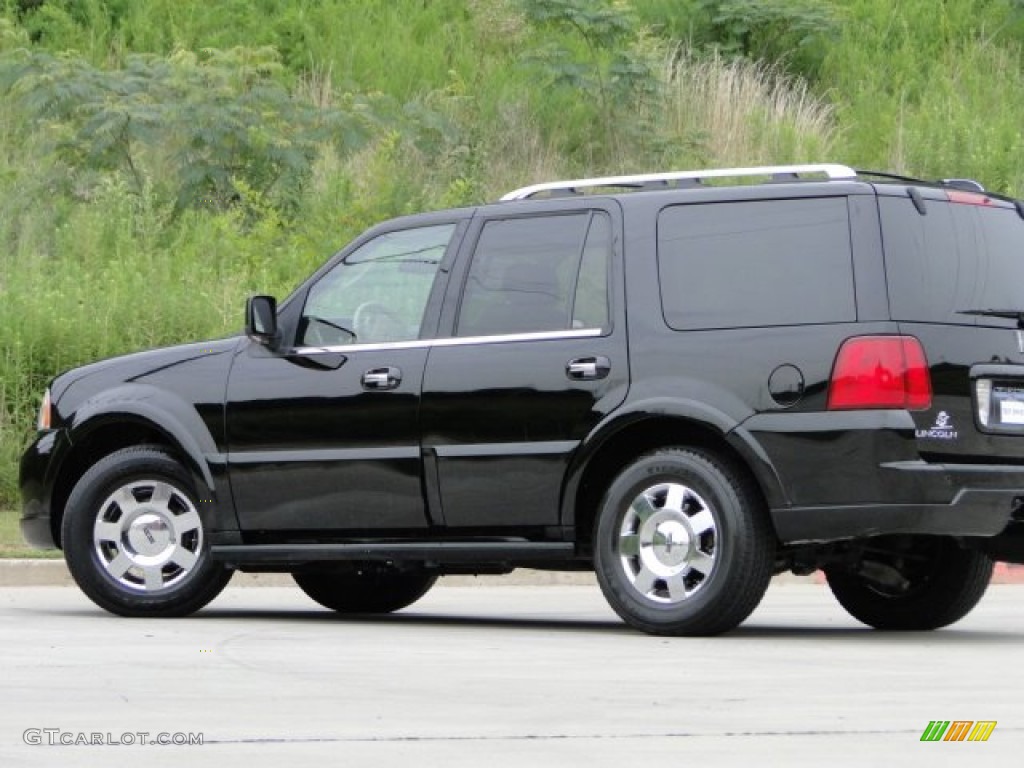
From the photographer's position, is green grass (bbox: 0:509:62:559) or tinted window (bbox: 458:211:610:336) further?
green grass (bbox: 0:509:62:559)

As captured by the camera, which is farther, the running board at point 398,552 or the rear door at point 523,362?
the running board at point 398,552

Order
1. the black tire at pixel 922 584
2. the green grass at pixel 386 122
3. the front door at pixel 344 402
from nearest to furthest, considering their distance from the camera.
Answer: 1. the front door at pixel 344 402
2. the black tire at pixel 922 584
3. the green grass at pixel 386 122

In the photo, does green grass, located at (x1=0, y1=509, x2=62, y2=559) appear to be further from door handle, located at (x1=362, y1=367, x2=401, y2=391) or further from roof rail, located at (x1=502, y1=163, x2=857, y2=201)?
roof rail, located at (x1=502, y1=163, x2=857, y2=201)

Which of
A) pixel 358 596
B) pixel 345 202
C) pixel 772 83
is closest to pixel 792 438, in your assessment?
pixel 358 596

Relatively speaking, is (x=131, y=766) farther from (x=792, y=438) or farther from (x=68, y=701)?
(x=792, y=438)

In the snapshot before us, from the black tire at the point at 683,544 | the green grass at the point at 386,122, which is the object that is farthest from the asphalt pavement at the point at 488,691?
the green grass at the point at 386,122

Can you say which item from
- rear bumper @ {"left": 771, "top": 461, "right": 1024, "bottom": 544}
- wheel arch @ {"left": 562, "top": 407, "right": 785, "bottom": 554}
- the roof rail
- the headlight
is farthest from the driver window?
rear bumper @ {"left": 771, "top": 461, "right": 1024, "bottom": 544}

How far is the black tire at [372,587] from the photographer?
12547 millimetres

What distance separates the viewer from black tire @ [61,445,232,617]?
11664 millimetres

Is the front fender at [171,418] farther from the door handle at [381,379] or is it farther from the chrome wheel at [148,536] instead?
the door handle at [381,379]

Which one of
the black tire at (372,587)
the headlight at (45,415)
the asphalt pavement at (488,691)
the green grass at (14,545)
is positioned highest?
the headlight at (45,415)

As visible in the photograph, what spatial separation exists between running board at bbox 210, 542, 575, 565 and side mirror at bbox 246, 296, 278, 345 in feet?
3.34

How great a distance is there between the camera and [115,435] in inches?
477

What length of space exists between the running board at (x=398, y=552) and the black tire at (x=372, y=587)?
44.6 inches
